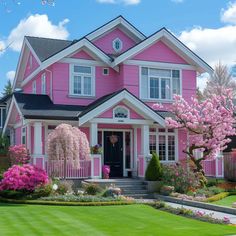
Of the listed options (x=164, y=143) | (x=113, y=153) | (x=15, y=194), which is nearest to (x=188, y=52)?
(x=164, y=143)

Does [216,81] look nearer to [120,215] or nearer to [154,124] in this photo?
[154,124]

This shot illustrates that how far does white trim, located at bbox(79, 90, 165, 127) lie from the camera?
71.9ft

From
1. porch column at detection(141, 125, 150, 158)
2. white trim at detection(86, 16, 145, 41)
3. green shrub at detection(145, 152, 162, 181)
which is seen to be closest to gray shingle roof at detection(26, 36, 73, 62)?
white trim at detection(86, 16, 145, 41)

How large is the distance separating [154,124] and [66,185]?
7125 mm

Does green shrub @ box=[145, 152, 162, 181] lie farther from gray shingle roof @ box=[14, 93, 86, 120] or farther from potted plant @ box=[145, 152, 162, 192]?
gray shingle roof @ box=[14, 93, 86, 120]

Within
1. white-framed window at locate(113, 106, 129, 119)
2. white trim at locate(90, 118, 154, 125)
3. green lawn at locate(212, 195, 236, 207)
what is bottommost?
green lawn at locate(212, 195, 236, 207)

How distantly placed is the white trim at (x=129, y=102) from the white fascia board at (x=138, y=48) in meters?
3.00

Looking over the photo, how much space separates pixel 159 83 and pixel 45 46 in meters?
7.31

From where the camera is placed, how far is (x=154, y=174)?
21203 millimetres

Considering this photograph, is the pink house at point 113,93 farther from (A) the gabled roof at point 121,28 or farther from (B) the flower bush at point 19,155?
(B) the flower bush at point 19,155

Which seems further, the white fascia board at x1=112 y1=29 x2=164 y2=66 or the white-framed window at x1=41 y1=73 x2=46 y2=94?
the white-framed window at x1=41 y1=73 x2=46 y2=94

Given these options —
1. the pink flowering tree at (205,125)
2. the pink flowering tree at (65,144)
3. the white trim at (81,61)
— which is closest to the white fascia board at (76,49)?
the white trim at (81,61)

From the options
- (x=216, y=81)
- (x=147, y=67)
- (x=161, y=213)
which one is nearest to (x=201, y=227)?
(x=161, y=213)

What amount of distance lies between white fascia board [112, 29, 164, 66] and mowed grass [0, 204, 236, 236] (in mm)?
11180
